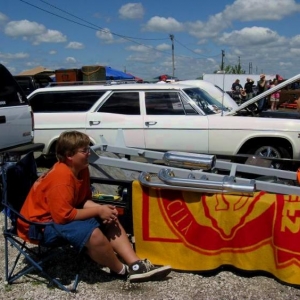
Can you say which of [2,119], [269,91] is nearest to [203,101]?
[269,91]

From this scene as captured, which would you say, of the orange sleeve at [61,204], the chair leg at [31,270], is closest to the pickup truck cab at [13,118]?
the chair leg at [31,270]

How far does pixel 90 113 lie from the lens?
7617mm

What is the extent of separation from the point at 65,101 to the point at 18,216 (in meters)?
4.70

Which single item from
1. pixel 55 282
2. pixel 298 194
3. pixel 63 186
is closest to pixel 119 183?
pixel 63 186

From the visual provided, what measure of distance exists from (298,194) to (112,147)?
87.6 inches

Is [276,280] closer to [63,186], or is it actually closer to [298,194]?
[298,194]

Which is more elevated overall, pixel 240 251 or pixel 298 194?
pixel 298 194

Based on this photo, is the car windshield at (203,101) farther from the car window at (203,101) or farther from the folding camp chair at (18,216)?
the folding camp chair at (18,216)

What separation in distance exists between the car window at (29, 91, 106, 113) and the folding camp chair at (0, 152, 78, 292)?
12.5ft

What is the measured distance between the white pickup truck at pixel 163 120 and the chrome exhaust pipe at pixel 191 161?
313cm

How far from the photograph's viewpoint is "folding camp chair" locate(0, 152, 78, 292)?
3436 mm

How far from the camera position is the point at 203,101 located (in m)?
7.74

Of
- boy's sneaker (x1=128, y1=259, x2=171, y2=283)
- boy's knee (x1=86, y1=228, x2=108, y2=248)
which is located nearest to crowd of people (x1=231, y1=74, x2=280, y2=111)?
boy's sneaker (x1=128, y1=259, x2=171, y2=283)

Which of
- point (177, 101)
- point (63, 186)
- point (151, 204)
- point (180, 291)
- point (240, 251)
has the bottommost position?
point (180, 291)
